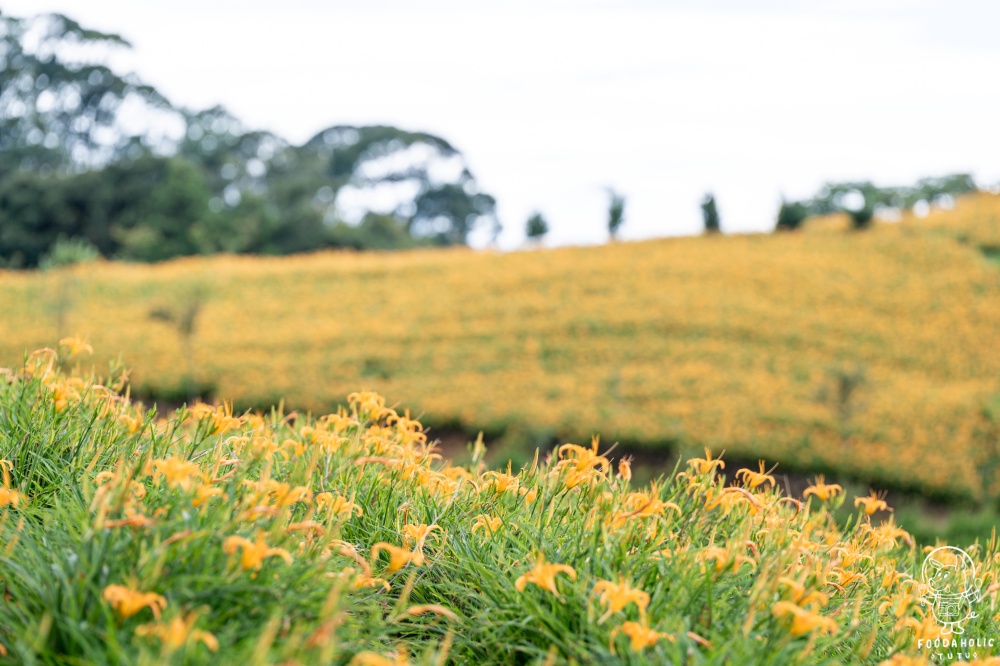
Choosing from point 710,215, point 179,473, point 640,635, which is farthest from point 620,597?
point 710,215

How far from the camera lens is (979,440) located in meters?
13.2

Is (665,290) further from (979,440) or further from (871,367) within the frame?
(979,440)

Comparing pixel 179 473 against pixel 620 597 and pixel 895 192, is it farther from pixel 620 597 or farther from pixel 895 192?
pixel 895 192

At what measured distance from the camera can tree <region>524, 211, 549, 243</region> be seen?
87.4 ft

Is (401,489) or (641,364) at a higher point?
(401,489)

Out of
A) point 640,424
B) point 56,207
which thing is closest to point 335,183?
point 56,207

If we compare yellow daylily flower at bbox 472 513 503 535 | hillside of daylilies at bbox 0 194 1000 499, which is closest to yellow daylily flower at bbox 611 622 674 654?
yellow daylily flower at bbox 472 513 503 535

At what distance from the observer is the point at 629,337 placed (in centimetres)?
1706

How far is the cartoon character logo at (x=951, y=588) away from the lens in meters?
Answer: 2.43

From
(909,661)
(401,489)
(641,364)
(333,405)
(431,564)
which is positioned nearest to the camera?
(909,661)

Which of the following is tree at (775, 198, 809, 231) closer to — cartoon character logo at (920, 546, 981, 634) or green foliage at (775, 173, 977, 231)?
green foliage at (775, 173, 977, 231)

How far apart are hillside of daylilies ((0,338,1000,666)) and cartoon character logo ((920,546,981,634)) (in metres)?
0.02

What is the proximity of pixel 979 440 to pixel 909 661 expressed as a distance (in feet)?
44.1

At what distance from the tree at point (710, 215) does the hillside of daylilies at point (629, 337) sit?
96cm
